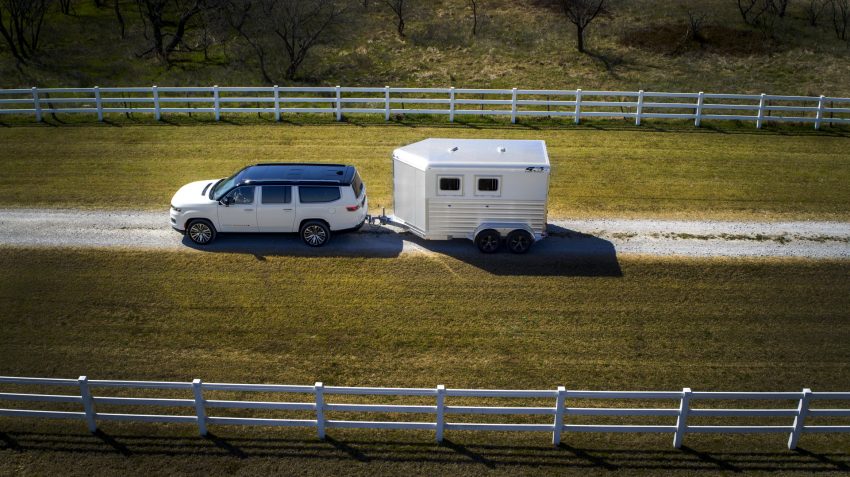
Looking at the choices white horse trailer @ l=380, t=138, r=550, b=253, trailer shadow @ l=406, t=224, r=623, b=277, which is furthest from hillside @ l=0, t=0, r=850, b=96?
white horse trailer @ l=380, t=138, r=550, b=253

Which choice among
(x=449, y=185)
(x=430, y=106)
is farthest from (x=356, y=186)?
(x=430, y=106)

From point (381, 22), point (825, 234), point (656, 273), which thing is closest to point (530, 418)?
point (656, 273)

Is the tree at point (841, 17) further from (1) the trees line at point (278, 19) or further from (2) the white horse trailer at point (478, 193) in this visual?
(2) the white horse trailer at point (478, 193)

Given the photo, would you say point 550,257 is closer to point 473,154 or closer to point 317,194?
point 473,154

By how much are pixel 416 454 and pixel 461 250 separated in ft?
23.4

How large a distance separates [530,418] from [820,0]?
1592 inches

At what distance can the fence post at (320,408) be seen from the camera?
11461 millimetres

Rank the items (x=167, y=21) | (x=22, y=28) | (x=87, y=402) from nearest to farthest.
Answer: (x=87, y=402) → (x=22, y=28) → (x=167, y=21)

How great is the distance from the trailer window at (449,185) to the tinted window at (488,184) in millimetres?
465

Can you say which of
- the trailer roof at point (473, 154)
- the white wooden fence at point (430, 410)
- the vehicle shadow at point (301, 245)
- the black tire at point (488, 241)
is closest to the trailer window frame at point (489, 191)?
the trailer roof at point (473, 154)

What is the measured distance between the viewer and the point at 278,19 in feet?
118

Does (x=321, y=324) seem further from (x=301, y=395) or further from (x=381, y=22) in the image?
(x=381, y=22)

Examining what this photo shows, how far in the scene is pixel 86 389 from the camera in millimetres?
11773

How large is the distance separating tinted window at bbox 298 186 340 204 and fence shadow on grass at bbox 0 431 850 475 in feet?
22.9
